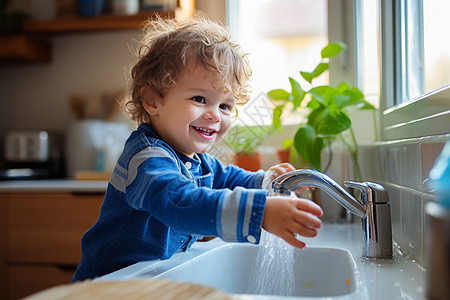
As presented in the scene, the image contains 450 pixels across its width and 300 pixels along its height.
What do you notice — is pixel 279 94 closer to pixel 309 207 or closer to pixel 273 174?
pixel 273 174

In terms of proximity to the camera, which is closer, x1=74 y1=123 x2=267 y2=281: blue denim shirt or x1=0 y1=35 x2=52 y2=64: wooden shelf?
x1=74 y1=123 x2=267 y2=281: blue denim shirt

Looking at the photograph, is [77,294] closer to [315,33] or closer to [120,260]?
[120,260]

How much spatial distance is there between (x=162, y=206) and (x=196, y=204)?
0.06m

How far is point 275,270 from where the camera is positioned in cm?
92

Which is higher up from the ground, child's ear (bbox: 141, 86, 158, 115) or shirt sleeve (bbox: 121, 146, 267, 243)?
child's ear (bbox: 141, 86, 158, 115)

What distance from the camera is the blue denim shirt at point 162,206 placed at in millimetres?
649

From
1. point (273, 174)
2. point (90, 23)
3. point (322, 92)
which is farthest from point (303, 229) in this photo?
point (90, 23)

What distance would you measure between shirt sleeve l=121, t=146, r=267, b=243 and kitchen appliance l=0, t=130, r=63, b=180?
1626 mm

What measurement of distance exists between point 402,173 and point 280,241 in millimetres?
311

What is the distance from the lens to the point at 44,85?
2529 millimetres

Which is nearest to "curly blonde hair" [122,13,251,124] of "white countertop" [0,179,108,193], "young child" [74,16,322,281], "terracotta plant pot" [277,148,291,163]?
"young child" [74,16,322,281]

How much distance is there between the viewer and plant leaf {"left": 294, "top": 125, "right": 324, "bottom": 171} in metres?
1.30

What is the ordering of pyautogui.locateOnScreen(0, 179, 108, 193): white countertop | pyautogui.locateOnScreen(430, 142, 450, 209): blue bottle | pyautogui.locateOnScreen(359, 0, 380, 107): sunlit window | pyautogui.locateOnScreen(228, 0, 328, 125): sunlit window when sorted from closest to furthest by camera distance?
pyautogui.locateOnScreen(430, 142, 450, 209): blue bottle → pyautogui.locateOnScreen(359, 0, 380, 107): sunlit window → pyautogui.locateOnScreen(0, 179, 108, 193): white countertop → pyautogui.locateOnScreen(228, 0, 328, 125): sunlit window

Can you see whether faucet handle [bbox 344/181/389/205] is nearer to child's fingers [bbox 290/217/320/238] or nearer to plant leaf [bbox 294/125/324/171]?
child's fingers [bbox 290/217/320/238]
